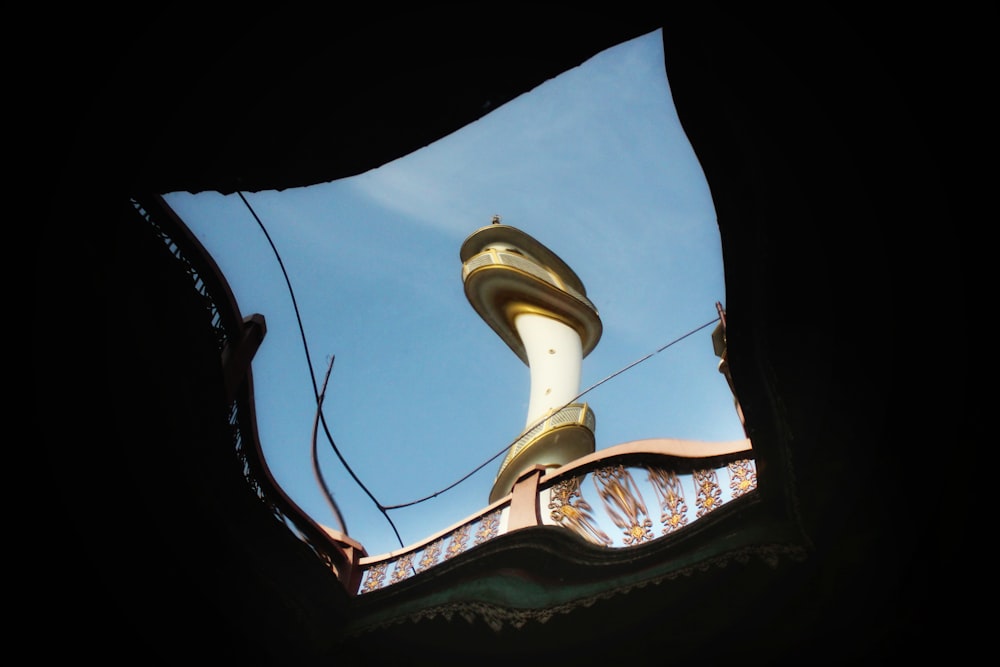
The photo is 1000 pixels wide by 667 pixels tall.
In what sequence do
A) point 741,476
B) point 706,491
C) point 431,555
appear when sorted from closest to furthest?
point 741,476 < point 706,491 < point 431,555

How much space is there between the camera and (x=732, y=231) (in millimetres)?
4172

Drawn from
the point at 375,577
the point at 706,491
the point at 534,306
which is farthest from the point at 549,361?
the point at 706,491

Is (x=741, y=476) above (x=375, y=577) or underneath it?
underneath

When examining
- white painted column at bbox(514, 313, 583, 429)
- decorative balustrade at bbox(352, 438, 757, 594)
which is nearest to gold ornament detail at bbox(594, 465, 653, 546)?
decorative balustrade at bbox(352, 438, 757, 594)

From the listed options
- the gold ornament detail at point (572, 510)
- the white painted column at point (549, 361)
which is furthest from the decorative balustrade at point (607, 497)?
the white painted column at point (549, 361)

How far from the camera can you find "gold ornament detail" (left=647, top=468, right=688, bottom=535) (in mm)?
6237

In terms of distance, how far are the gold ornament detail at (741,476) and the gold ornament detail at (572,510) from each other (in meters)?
1.31

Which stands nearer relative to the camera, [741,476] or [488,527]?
[741,476]

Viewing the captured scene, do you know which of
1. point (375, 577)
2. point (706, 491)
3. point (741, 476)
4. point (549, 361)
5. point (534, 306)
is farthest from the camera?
point (534, 306)

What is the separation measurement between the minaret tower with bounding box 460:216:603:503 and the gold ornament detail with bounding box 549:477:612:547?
24.7ft

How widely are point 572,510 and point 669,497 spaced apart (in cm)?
112

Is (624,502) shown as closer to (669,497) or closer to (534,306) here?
(669,497)

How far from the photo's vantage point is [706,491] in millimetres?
6316

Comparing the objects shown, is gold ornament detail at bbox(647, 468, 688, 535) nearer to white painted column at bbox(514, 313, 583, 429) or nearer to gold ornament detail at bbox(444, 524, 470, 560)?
gold ornament detail at bbox(444, 524, 470, 560)
